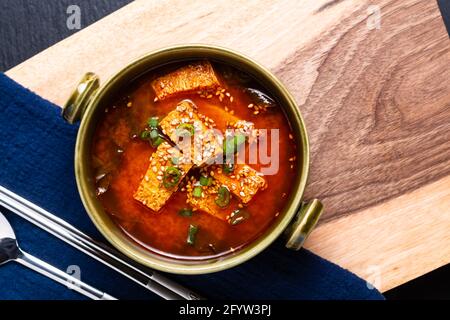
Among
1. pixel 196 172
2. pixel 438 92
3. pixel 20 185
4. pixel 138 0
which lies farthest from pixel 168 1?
pixel 438 92

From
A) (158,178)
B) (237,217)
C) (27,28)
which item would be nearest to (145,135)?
(158,178)

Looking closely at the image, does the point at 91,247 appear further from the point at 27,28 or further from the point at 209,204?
the point at 27,28

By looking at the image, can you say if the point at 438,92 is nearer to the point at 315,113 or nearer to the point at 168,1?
the point at 315,113

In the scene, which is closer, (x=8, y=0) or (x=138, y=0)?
(x=138, y=0)

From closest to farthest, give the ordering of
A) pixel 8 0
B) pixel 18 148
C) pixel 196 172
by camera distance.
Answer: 1. pixel 196 172
2. pixel 18 148
3. pixel 8 0

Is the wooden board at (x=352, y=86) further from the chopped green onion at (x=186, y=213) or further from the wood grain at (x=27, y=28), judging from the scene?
the wood grain at (x=27, y=28)

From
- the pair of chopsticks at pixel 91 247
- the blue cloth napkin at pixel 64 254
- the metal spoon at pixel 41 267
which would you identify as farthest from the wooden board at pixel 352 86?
the metal spoon at pixel 41 267

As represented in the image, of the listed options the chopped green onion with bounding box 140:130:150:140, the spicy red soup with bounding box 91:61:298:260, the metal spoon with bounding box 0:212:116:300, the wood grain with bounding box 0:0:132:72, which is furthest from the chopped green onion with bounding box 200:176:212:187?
the wood grain with bounding box 0:0:132:72
